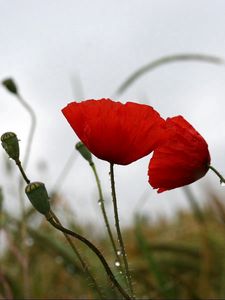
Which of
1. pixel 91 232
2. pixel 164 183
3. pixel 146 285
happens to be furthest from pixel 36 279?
pixel 164 183

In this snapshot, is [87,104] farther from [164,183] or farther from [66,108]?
[164,183]

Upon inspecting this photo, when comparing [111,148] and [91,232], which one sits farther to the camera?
[91,232]

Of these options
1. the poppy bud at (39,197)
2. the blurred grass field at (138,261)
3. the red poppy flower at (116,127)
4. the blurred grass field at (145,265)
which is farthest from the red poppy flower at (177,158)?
the blurred grass field at (145,265)

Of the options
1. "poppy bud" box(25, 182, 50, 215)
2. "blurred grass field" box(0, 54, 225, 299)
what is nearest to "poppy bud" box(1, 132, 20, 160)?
"poppy bud" box(25, 182, 50, 215)

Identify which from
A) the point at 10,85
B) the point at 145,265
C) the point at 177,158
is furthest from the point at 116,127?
the point at 145,265

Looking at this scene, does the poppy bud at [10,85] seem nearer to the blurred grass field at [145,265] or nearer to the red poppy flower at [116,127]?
the blurred grass field at [145,265]
